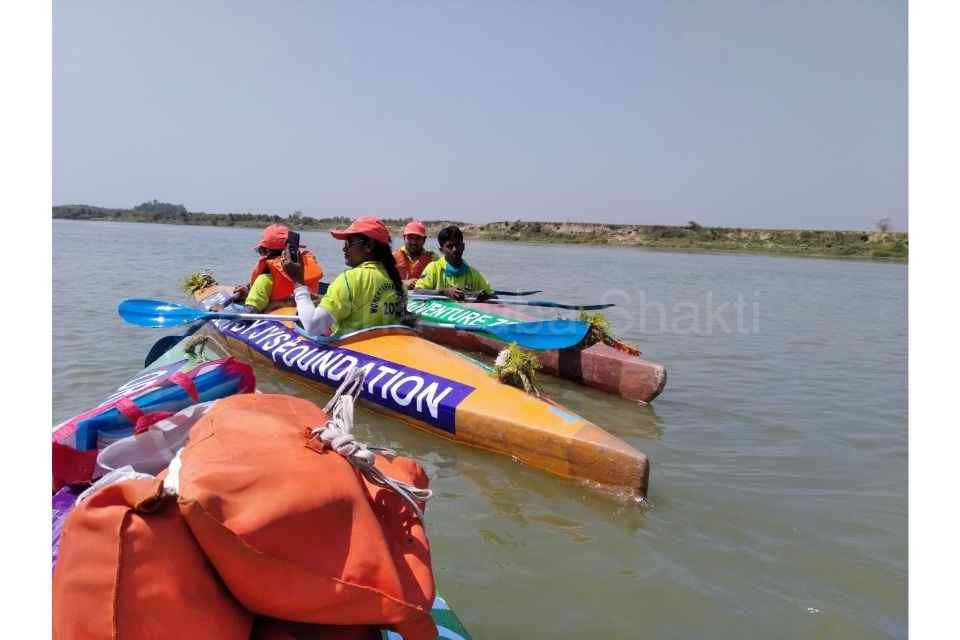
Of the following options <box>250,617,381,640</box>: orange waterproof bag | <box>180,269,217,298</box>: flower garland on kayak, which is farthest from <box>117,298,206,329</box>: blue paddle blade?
<box>250,617,381,640</box>: orange waterproof bag

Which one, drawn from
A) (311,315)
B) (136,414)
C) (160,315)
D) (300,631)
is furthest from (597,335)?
(300,631)

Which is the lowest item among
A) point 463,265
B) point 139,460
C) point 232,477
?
point 139,460

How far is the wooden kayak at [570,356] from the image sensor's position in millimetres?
6039

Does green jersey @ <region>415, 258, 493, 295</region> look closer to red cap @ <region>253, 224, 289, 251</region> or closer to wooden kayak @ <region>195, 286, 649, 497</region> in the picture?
red cap @ <region>253, 224, 289, 251</region>

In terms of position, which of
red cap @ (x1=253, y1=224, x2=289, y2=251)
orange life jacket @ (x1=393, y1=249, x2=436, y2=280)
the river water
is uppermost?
red cap @ (x1=253, y1=224, x2=289, y2=251)

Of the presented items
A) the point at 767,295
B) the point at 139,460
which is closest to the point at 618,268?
the point at 767,295

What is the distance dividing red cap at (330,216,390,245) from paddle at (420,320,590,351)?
1.88 metres

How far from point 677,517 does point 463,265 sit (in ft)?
18.5

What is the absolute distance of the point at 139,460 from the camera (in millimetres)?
2205

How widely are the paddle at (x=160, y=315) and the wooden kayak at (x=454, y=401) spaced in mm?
491

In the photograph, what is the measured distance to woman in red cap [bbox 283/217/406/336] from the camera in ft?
17.1

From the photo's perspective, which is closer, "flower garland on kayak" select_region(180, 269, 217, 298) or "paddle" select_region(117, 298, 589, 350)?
"paddle" select_region(117, 298, 589, 350)

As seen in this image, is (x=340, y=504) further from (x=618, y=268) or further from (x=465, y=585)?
(x=618, y=268)

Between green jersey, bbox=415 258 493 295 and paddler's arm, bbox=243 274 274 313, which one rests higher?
green jersey, bbox=415 258 493 295
